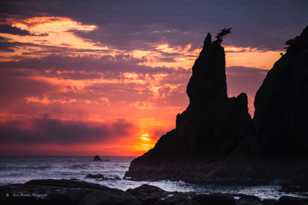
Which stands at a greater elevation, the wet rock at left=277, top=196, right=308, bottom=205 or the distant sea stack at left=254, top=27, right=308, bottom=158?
the distant sea stack at left=254, top=27, right=308, bottom=158

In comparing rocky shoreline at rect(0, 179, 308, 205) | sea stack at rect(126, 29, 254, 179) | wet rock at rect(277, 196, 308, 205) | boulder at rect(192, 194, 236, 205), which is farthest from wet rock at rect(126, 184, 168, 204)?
sea stack at rect(126, 29, 254, 179)

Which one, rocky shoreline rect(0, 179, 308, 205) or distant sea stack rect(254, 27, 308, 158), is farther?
distant sea stack rect(254, 27, 308, 158)

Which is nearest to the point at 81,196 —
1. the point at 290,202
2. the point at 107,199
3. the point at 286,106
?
the point at 107,199

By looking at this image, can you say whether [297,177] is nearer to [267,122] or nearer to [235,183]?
[235,183]

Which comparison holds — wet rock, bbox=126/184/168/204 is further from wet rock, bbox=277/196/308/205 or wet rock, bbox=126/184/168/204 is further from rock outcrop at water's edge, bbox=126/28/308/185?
rock outcrop at water's edge, bbox=126/28/308/185

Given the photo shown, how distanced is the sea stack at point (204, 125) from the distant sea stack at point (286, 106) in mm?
17414

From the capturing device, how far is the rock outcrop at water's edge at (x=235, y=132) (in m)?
91.8

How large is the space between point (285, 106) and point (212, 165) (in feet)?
62.4

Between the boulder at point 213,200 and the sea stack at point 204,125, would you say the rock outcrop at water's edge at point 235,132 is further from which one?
the boulder at point 213,200

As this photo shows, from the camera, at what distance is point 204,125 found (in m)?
123

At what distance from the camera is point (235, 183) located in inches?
3435

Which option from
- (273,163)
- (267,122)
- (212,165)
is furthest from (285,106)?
(212,165)

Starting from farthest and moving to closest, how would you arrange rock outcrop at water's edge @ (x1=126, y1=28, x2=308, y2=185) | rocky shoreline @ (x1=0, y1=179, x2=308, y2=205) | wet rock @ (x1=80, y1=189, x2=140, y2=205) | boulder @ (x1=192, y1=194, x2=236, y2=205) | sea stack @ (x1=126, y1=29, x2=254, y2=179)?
sea stack @ (x1=126, y1=29, x2=254, y2=179) → rock outcrop at water's edge @ (x1=126, y1=28, x2=308, y2=185) → boulder @ (x1=192, y1=194, x2=236, y2=205) → rocky shoreline @ (x1=0, y1=179, x2=308, y2=205) → wet rock @ (x1=80, y1=189, x2=140, y2=205)

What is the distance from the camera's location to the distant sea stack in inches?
3632
